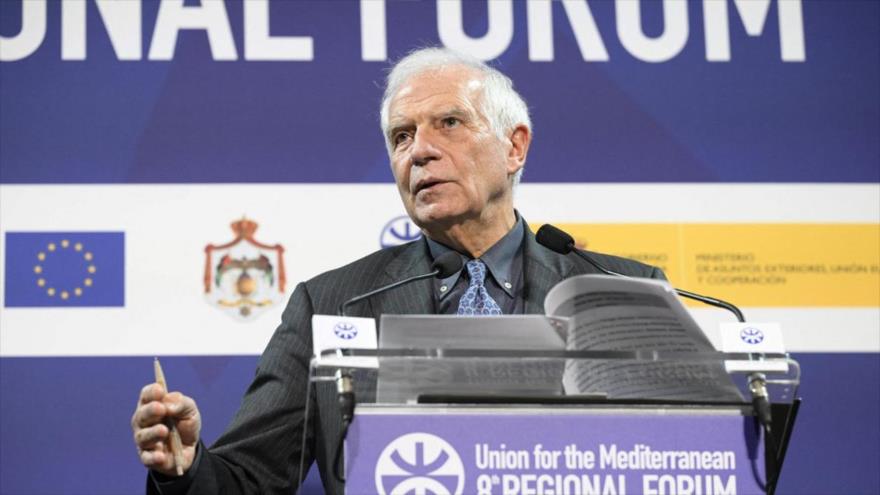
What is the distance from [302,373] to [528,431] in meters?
0.98

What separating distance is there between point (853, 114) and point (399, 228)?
1422mm

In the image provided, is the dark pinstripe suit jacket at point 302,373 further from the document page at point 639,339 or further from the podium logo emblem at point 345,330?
the document page at point 639,339

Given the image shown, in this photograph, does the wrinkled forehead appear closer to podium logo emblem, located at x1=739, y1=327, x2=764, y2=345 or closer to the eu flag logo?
the eu flag logo

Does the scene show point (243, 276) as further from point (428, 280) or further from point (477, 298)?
point (477, 298)

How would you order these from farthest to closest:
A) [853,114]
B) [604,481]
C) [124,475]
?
[853,114] → [124,475] → [604,481]

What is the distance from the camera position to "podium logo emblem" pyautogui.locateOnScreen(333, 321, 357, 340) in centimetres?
165

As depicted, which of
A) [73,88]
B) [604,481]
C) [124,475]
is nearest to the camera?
[604,481]

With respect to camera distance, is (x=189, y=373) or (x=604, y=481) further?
(x=189, y=373)

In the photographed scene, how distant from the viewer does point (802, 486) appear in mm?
3309

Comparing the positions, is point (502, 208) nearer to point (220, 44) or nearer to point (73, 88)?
point (220, 44)

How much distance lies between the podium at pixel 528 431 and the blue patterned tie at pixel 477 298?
908 millimetres

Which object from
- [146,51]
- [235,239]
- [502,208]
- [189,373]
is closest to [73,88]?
[146,51]

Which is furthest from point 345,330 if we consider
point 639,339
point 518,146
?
point 518,146

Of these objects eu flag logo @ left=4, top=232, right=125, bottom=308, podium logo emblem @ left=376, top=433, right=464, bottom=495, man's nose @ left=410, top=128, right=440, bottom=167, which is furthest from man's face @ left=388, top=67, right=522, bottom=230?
podium logo emblem @ left=376, top=433, right=464, bottom=495
